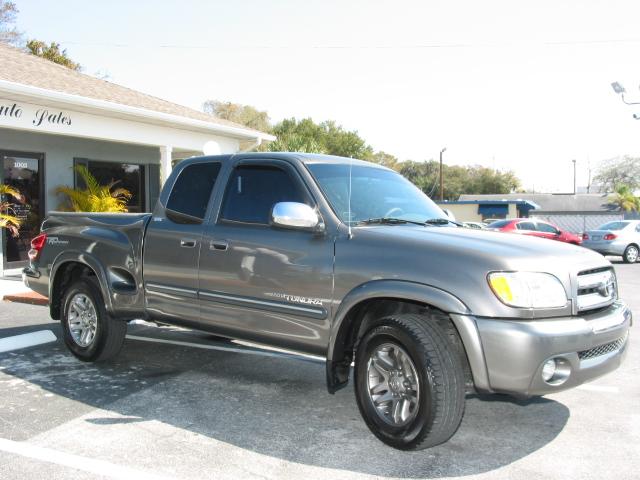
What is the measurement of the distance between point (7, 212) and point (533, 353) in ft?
40.2

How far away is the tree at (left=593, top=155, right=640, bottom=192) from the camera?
85.2m

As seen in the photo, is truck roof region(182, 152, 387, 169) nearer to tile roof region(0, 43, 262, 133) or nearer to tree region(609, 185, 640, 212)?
tile roof region(0, 43, 262, 133)

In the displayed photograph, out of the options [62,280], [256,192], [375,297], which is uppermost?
[256,192]

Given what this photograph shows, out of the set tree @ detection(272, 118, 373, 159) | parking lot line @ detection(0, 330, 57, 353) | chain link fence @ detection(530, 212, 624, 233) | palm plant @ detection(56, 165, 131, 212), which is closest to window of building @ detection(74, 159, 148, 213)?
palm plant @ detection(56, 165, 131, 212)

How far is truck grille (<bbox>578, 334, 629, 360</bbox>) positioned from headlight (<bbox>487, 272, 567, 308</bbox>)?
345 mm

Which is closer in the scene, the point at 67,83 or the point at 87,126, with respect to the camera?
the point at 87,126

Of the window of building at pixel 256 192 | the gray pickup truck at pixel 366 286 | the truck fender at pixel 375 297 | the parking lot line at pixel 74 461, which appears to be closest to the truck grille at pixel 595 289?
the gray pickup truck at pixel 366 286

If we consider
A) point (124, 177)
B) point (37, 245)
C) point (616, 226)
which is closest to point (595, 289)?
point (37, 245)

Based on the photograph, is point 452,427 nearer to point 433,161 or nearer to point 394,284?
point 394,284

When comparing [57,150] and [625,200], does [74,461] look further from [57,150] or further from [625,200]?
[625,200]

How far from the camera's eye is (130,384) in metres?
5.39

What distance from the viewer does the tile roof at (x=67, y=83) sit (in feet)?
39.7

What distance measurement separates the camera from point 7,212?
1309 cm

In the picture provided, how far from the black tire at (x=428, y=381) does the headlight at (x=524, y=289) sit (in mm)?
459
